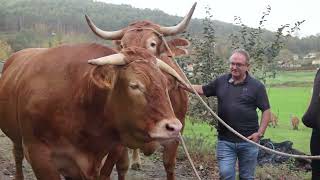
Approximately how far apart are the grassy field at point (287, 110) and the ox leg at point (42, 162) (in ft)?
17.5

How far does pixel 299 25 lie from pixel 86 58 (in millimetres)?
5729

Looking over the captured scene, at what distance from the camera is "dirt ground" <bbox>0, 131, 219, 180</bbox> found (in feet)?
25.2

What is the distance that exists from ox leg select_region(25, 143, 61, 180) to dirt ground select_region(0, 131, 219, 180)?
2834 millimetres

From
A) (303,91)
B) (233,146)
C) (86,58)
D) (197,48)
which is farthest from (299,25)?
(303,91)

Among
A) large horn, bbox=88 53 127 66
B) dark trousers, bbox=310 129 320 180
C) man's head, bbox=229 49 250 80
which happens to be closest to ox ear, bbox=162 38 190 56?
man's head, bbox=229 49 250 80

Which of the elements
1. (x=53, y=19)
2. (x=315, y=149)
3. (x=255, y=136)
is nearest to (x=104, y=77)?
(x=255, y=136)

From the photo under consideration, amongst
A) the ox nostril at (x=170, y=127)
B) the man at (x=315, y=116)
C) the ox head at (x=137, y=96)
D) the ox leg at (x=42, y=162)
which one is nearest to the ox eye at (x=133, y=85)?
the ox head at (x=137, y=96)

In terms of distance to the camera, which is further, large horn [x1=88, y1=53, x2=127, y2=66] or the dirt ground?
the dirt ground

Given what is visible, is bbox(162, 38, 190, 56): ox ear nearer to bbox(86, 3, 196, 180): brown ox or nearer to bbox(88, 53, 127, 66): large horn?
bbox(86, 3, 196, 180): brown ox

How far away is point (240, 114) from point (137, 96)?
2070 mm

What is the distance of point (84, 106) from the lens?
446 centimetres

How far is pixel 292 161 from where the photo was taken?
912 centimetres

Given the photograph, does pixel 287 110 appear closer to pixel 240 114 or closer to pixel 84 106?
pixel 240 114

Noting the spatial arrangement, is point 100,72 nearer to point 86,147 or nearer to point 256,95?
point 86,147
